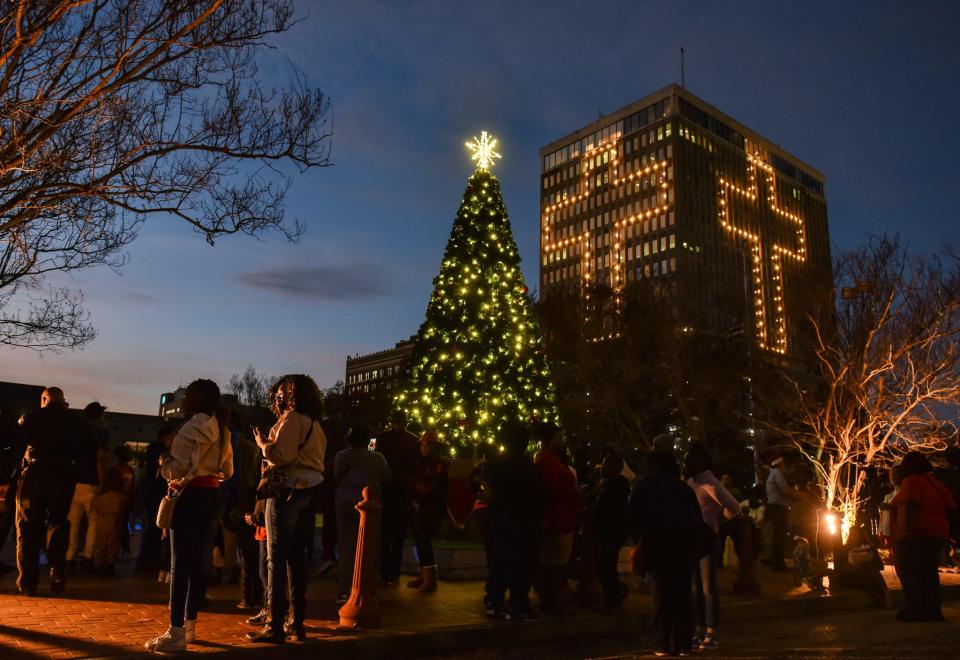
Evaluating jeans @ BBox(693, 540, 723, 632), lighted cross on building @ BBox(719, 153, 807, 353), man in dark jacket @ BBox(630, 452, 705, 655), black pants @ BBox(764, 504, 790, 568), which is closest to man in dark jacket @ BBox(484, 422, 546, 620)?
man in dark jacket @ BBox(630, 452, 705, 655)

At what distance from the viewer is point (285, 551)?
5480 millimetres

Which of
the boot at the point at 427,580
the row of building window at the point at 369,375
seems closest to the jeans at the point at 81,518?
the boot at the point at 427,580

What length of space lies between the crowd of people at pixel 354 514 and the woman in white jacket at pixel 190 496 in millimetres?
12

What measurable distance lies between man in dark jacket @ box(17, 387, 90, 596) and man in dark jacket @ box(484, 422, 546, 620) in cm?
394

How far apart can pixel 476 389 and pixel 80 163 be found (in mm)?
11623

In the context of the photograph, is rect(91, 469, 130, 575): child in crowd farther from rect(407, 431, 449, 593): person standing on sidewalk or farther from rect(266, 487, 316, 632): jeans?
rect(266, 487, 316, 632): jeans

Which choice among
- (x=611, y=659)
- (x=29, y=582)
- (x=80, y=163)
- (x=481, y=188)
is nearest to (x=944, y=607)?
(x=611, y=659)

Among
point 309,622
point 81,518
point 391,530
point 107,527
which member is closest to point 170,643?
point 309,622

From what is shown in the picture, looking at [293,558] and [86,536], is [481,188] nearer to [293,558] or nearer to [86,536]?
[86,536]

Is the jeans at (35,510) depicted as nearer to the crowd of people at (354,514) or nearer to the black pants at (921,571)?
the crowd of people at (354,514)

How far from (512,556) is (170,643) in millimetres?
3019

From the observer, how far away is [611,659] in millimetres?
5855

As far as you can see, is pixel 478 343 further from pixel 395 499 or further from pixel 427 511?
pixel 427 511

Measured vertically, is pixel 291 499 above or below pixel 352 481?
below
